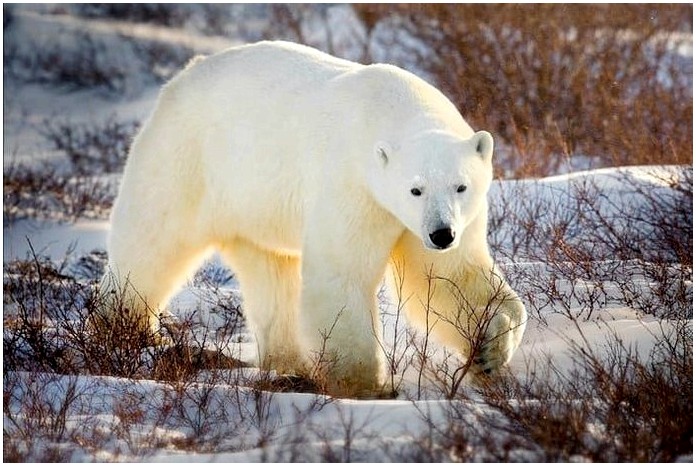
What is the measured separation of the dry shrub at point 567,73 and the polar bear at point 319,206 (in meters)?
4.17

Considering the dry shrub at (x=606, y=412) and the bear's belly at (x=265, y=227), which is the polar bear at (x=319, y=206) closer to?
the bear's belly at (x=265, y=227)

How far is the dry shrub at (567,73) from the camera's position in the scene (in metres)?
10.2

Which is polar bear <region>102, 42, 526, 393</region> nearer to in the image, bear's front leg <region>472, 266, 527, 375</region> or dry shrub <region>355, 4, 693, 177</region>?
bear's front leg <region>472, 266, 527, 375</region>

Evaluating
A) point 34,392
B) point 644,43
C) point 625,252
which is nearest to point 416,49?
point 644,43

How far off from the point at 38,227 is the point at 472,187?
17.9 ft

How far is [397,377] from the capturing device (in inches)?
194

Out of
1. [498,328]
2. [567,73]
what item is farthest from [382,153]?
[567,73]

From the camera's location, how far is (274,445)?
12.3ft

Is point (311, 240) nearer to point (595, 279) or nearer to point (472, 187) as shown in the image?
point (472, 187)

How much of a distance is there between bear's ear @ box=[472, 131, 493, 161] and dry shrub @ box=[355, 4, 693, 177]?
478 centimetres

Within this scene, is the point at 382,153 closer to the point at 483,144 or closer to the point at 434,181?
the point at 434,181

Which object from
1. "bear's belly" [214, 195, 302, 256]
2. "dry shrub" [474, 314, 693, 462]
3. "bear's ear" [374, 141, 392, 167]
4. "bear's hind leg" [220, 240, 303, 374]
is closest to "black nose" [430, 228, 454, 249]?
"bear's ear" [374, 141, 392, 167]

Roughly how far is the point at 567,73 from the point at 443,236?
7.27 metres

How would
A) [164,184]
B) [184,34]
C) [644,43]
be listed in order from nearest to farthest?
[164,184]
[644,43]
[184,34]
